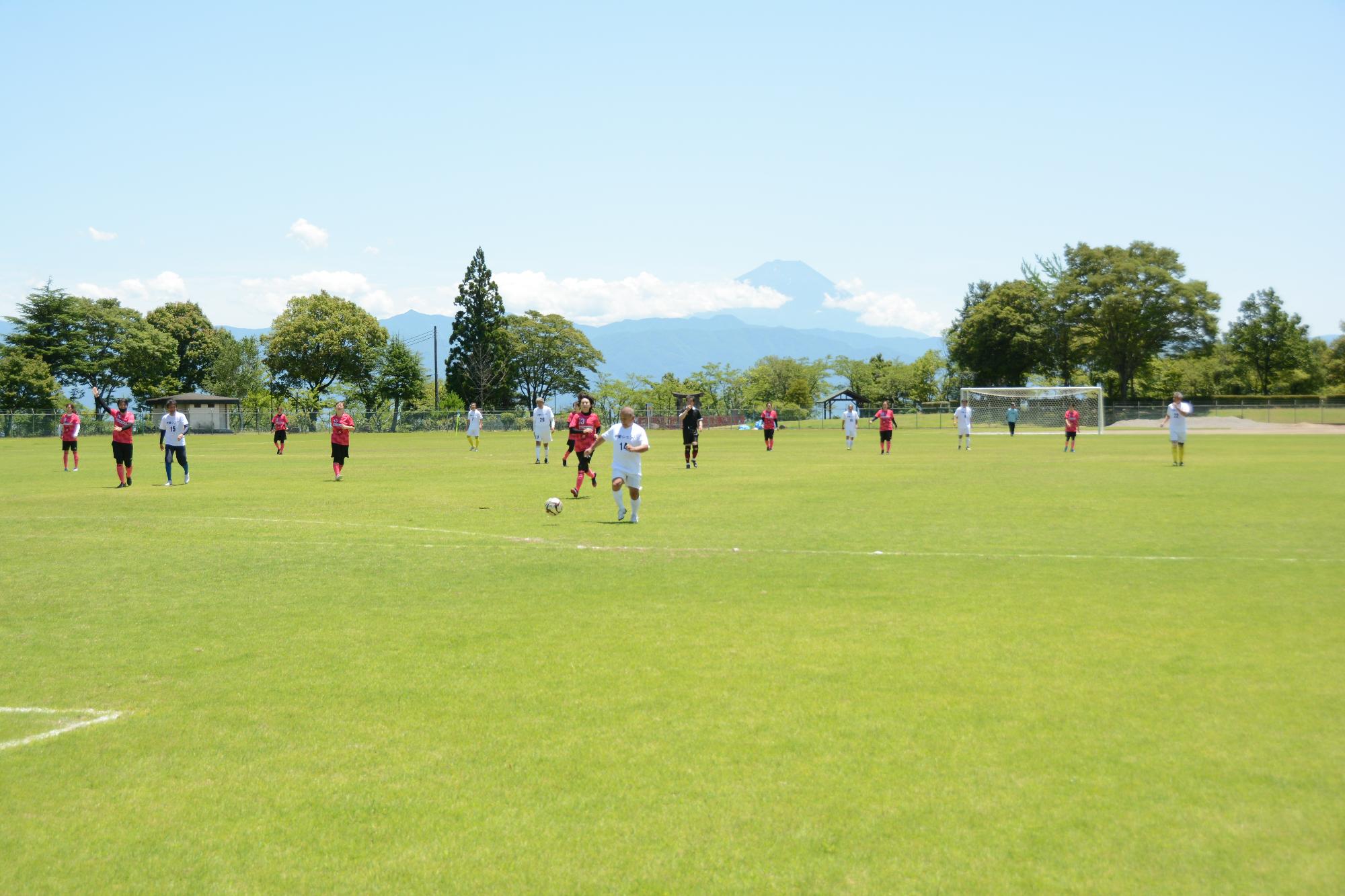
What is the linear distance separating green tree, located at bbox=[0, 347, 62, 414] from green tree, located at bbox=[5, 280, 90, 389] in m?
4.21

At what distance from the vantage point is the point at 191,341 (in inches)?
4129

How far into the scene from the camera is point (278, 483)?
26.5 metres

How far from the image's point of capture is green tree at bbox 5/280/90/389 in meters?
85.0

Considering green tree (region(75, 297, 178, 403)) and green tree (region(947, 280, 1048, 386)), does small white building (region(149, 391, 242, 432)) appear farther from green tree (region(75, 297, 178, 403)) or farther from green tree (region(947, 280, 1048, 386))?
green tree (region(947, 280, 1048, 386))

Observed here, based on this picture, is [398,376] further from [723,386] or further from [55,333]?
[723,386]

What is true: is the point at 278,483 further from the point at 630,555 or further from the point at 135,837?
the point at 135,837

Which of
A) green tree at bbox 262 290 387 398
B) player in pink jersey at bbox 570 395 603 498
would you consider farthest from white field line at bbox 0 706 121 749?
green tree at bbox 262 290 387 398

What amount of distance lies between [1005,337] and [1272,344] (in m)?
32.3

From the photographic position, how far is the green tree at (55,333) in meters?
85.0

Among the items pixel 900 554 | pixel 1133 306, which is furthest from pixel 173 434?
pixel 1133 306

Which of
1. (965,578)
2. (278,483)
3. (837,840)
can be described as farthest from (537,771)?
(278,483)

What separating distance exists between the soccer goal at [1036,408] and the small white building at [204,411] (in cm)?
5565

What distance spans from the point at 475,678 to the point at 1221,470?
27.3 metres

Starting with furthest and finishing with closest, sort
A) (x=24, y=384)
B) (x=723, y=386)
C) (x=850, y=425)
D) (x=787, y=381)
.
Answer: (x=787, y=381), (x=723, y=386), (x=24, y=384), (x=850, y=425)
